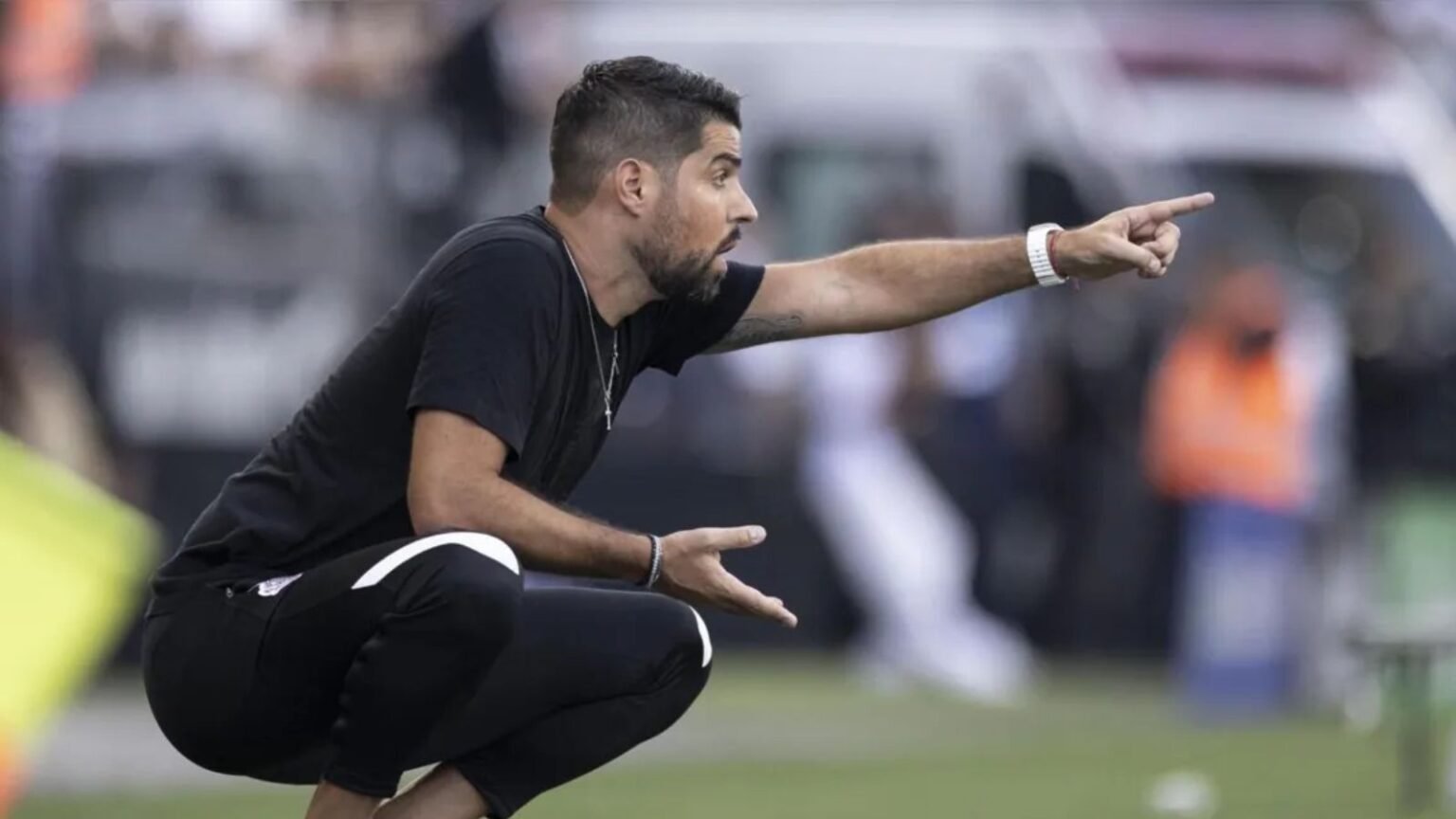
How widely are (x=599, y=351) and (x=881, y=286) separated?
2.56 feet

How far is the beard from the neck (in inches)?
1.2

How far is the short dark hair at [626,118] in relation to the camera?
5.75m

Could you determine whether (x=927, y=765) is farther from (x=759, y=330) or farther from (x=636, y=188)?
(x=636, y=188)

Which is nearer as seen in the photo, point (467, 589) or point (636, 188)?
point (467, 589)

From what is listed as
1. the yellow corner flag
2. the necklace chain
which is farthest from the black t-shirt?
the yellow corner flag

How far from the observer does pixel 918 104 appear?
16016 millimetres

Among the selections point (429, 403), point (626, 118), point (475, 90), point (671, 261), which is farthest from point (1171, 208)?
point (475, 90)

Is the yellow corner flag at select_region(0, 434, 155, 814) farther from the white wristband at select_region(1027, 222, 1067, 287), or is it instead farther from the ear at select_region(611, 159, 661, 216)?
the white wristband at select_region(1027, 222, 1067, 287)

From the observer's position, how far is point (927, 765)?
1080 centimetres

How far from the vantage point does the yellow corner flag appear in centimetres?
795

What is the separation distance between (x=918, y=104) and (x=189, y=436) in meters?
4.86

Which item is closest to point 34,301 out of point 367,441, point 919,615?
point 919,615

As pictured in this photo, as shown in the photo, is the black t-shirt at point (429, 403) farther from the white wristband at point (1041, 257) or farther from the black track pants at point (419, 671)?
the white wristband at point (1041, 257)

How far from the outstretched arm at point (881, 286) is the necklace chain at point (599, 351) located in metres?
0.39
